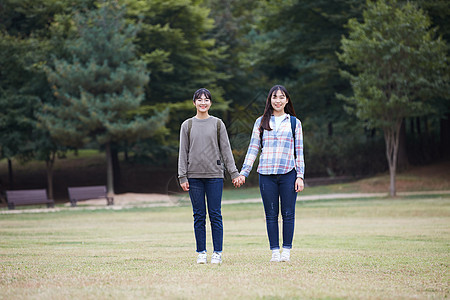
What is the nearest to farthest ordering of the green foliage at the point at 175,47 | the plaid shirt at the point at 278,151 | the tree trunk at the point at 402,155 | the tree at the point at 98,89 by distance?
the plaid shirt at the point at 278,151 < the tree at the point at 98,89 < the tree trunk at the point at 402,155 < the green foliage at the point at 175,47

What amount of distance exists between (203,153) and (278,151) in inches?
33.6

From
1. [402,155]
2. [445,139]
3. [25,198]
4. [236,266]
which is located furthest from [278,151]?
[445,139]

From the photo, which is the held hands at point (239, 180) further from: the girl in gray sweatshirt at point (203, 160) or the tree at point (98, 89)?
the tree at point (98, 89)

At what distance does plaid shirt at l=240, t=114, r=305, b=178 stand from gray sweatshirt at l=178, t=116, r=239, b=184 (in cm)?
29

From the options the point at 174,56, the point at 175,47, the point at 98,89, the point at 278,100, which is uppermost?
the point at 175,47

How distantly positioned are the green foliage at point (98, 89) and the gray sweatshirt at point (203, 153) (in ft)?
72.9

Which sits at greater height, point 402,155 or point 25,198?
point 402,155

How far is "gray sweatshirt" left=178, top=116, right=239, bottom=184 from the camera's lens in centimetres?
692

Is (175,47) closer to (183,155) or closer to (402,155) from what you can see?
(402,155)

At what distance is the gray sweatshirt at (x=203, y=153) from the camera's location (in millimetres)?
6918

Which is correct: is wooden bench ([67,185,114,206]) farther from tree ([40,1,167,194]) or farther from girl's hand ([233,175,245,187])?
girl's hand ([233,175,245,187])

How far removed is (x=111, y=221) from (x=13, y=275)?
1285 centimetres

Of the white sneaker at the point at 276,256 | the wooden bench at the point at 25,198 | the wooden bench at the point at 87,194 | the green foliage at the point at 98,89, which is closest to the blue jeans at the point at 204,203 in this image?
the white sneaker at the point at 276,256

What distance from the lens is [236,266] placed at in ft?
21.7
